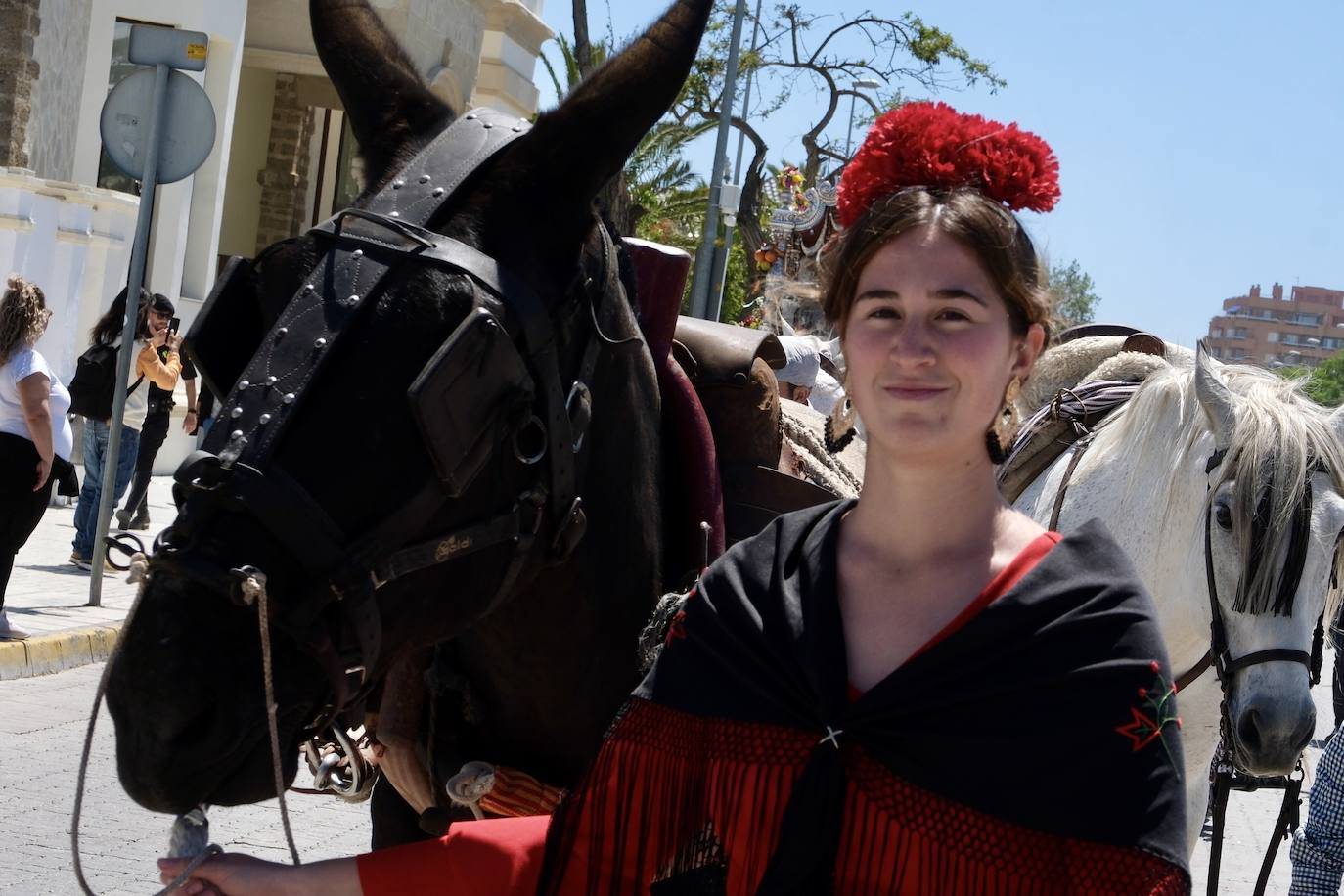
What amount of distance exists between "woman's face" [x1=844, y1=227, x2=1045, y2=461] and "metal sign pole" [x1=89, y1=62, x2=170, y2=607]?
24.2 feet

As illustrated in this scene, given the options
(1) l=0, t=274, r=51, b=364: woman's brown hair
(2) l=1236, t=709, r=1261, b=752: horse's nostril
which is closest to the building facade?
(1) l=0, t=274, r=51, b=364: woman's brown hair

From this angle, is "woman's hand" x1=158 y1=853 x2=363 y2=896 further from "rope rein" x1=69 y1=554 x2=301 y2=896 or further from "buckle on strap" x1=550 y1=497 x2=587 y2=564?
"buckle on strap" x1=550 y1=497 x2=587 y2=564

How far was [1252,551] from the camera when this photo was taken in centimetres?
395

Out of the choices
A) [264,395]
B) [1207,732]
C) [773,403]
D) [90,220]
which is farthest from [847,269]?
[90,220]

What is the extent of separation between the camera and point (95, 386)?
10.8 metres

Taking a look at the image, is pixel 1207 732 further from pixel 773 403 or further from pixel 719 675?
pixel 719 675

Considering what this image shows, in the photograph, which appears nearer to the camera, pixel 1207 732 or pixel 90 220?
pixel 1207 732

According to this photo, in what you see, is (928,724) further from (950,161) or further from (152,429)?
(152,429)

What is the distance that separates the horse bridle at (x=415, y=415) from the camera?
A: 7.14 feet

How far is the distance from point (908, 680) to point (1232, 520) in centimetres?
231

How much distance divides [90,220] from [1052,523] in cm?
1132

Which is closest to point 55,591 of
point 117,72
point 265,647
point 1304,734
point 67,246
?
point 67,246

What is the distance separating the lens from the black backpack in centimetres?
1076

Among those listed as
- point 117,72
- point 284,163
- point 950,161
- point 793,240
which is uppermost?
point 117,72
